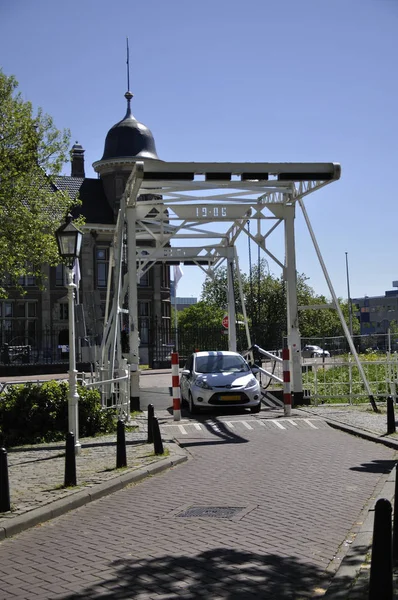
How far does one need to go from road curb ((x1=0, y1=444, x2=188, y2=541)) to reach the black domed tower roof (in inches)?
2193

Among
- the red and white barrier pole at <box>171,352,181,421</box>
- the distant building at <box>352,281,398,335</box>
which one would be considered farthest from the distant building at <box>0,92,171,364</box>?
the distant building at <box>352,281,398,335</box>

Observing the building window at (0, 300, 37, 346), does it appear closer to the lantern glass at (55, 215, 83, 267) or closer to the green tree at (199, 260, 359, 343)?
the green tree at (199, 260, 359, 343)

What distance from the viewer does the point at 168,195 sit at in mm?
20078

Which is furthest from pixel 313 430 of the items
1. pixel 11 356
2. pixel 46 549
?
pixel 11 356

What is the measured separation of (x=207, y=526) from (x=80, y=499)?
186 cm

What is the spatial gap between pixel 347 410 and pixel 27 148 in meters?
12.9

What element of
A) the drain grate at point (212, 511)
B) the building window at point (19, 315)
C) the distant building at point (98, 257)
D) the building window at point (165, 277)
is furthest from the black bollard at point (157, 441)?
the building window at point (165, 277)

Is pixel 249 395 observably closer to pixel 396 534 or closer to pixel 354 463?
pixel 354 463

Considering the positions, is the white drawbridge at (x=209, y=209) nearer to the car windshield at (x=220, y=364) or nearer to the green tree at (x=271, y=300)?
the car windshield at (x=220, y=364)

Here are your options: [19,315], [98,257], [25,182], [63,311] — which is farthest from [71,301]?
[98,257]

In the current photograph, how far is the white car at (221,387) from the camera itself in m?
18.2

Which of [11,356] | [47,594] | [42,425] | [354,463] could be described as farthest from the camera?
[11,356]

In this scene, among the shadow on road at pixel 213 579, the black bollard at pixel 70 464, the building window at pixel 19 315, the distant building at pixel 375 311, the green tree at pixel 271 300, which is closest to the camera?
the shadow on road at pixel 213 579

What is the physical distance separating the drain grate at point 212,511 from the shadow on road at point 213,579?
154cm
